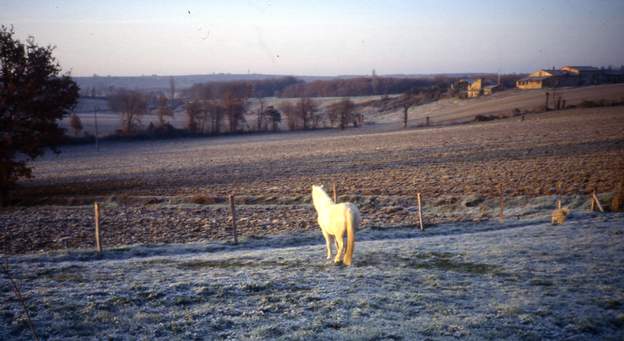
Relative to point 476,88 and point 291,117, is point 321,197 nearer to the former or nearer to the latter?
point 291,117

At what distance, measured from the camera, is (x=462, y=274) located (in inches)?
388

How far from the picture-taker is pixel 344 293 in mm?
8555

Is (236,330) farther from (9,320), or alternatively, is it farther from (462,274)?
(462,274)

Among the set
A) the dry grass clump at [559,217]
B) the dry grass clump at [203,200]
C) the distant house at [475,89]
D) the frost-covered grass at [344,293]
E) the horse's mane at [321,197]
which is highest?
the distant house at [475,89]

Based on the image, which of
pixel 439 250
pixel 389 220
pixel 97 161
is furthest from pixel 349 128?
pixel 439 250

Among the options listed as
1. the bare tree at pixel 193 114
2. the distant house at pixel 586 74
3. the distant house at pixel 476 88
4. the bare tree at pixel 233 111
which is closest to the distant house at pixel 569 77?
the distant house at pixel 586 74

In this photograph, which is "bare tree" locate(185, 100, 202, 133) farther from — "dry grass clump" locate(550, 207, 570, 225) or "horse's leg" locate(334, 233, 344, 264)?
"horse's leg" locate(334, 233, 344, 264)

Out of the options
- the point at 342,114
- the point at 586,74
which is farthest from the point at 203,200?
the point at 586,74

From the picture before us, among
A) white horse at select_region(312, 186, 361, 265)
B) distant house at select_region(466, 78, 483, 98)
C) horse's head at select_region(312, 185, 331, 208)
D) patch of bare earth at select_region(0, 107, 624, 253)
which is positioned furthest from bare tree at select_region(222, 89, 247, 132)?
white horse at select_region(312, 186, 361, 265)

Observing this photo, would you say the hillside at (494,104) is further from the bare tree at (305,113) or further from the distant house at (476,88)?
the bare tree at (305,113)

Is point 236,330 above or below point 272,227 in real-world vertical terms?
above

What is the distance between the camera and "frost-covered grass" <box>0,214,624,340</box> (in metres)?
7.02

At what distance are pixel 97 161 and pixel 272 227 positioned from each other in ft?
135

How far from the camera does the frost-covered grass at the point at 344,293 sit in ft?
23.0
